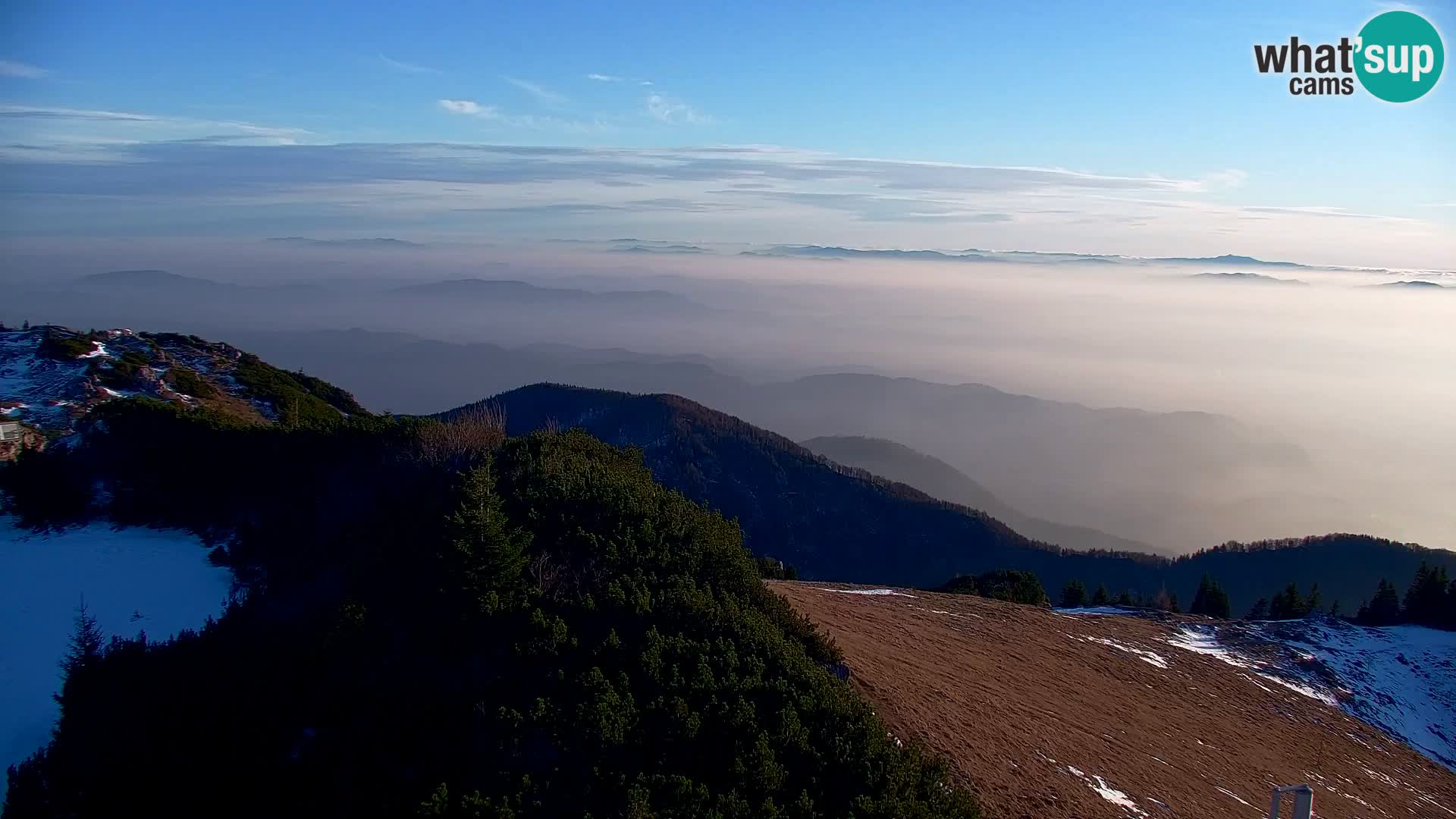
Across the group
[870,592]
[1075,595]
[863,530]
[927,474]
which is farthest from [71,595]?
[927,474]

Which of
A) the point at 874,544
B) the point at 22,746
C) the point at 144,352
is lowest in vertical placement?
the point at 874,544

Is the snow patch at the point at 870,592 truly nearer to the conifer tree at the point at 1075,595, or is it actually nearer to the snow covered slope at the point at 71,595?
the snow covered slope at the point at 71,595

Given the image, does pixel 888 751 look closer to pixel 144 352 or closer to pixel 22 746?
pixel 22 746

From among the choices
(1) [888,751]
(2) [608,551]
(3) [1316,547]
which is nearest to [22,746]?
(2) [608,551]

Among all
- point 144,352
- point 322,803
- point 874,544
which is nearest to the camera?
point 322,803

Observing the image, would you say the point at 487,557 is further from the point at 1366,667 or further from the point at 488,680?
the point at 1366,667

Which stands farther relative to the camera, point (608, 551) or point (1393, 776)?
point (1393, 776)
